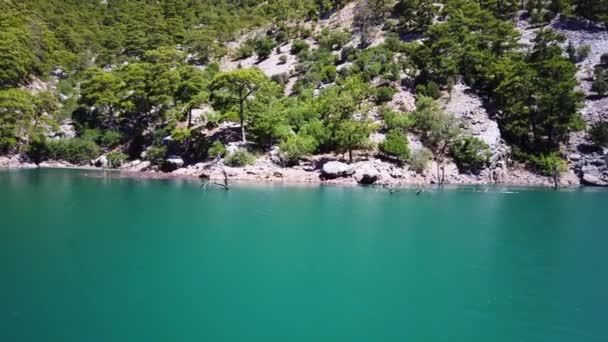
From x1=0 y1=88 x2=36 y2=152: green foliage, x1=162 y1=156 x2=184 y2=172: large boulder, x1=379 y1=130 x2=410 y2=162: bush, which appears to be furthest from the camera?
x1=0 y1=88 x2=36 y2=152: green foliage

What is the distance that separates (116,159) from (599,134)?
82.1m

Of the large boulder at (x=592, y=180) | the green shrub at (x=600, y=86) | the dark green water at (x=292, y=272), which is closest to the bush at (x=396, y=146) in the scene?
the dark green water at (x=292, y=272)

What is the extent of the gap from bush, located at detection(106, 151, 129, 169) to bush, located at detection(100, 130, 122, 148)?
16.5ft

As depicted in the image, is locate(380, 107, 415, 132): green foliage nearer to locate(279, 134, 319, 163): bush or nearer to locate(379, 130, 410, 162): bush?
locate(379, 130, 410, 162): bush

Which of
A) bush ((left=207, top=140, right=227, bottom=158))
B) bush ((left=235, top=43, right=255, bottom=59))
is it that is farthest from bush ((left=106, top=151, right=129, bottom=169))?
bush ((left=235, top=43, right=255, bottom=59))

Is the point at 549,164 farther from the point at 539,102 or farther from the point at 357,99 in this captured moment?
the point at 357,99

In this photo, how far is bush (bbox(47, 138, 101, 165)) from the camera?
262 feet

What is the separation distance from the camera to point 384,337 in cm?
1587

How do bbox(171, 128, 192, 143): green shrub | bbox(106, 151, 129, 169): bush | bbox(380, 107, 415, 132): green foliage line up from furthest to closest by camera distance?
bbox(106, 151, 129, 169): bush, bbox(380, 107, 415, 132): green foliage, bbox(171, 128, 192, 143): green shrub

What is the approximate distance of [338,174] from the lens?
66500 mm

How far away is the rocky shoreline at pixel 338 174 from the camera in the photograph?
6625cm

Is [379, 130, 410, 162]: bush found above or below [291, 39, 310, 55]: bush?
below

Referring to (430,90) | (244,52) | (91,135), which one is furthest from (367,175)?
(244,52)

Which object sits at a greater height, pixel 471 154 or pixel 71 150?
pixel 71 150
